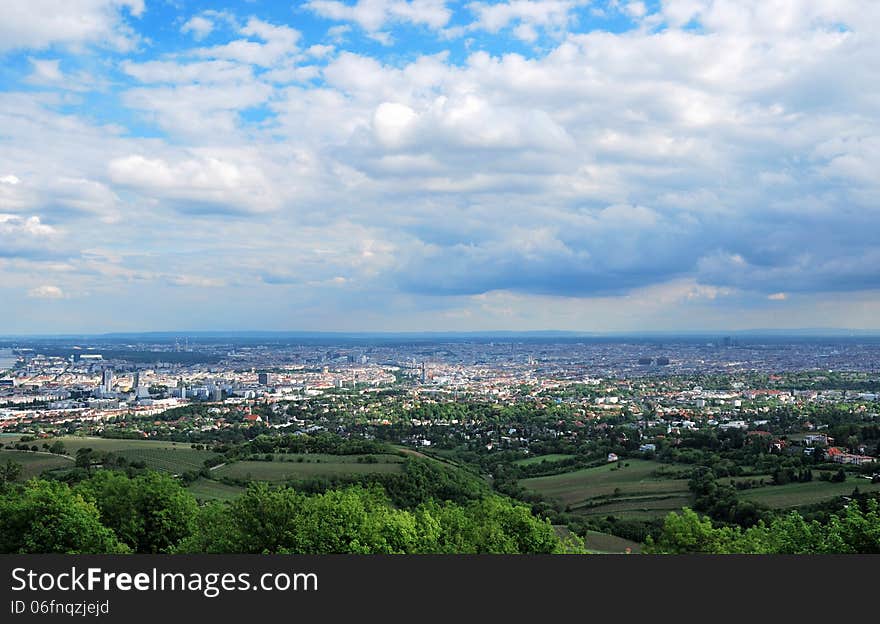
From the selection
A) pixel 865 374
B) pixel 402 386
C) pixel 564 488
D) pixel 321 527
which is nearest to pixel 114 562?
pixel 321 527

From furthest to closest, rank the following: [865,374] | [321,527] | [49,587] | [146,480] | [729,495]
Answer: [865,374] < [729,495] < [146,480] < [321,527] < [49,587]

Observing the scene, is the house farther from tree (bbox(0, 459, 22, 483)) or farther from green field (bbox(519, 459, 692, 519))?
tree (bbox(0, 459, 22, 483))

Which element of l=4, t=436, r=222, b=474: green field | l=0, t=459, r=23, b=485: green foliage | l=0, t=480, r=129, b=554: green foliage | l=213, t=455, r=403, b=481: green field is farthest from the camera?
l=4, t=436, r=222, b=474: green field

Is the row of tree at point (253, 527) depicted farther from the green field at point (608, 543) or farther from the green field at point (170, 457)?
the green field at point (170, 457)

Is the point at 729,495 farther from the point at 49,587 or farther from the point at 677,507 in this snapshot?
the point at 49,587

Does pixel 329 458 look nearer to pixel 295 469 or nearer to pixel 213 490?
pixel 295 469

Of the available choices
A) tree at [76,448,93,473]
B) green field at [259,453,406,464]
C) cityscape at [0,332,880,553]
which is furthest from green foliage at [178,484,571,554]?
green field at [259,453,406,464]

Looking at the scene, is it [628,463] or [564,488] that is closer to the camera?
[564,488]
